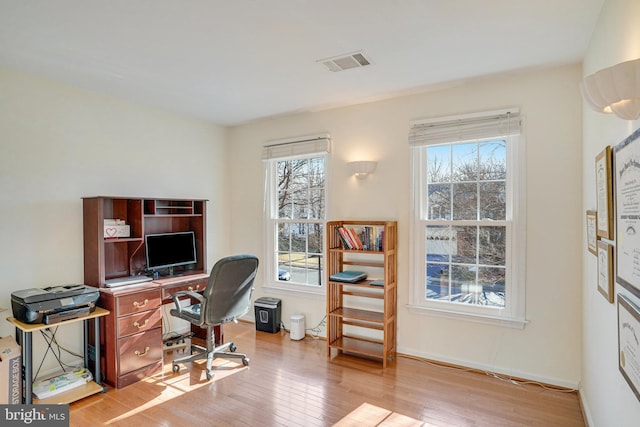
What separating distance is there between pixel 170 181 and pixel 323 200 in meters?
1.77

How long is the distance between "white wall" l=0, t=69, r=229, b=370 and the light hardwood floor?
1002 mm

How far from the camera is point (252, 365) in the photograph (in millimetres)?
3234

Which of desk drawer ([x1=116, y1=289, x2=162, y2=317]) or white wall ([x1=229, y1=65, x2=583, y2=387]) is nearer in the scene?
white wall ([x1=229, y1=65, x2=583, y2=387])

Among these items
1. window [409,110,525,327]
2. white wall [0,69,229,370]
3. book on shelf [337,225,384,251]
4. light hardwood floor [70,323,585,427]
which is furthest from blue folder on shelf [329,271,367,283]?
white wall [0,69,229,370]

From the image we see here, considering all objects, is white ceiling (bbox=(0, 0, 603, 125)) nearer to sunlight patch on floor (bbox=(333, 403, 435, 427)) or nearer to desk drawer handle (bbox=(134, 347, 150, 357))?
desk drawer handle (bbox=(134, 347, 150, 357))

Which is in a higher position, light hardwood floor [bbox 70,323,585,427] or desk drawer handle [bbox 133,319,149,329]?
desk drawer handle [bbox 133,319,149,329]

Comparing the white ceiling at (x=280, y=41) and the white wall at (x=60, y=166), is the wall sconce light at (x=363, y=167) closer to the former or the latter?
the white ceiling at (x=280, y=41)

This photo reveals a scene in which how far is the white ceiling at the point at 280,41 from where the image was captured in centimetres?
195

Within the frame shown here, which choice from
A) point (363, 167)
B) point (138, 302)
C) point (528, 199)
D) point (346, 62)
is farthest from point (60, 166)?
point (528, 199)

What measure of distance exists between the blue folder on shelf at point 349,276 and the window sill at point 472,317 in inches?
21.2

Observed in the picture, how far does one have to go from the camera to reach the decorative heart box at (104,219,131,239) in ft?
10.1

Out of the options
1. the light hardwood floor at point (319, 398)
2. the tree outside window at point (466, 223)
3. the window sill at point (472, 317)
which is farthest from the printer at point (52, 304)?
the tree outside window at point (466, 223)

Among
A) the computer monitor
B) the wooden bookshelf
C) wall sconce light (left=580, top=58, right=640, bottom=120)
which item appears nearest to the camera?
wall sconce light (left=580, top=58, right=640, bottom=120)

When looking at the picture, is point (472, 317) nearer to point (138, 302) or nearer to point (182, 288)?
point (182, 288)
